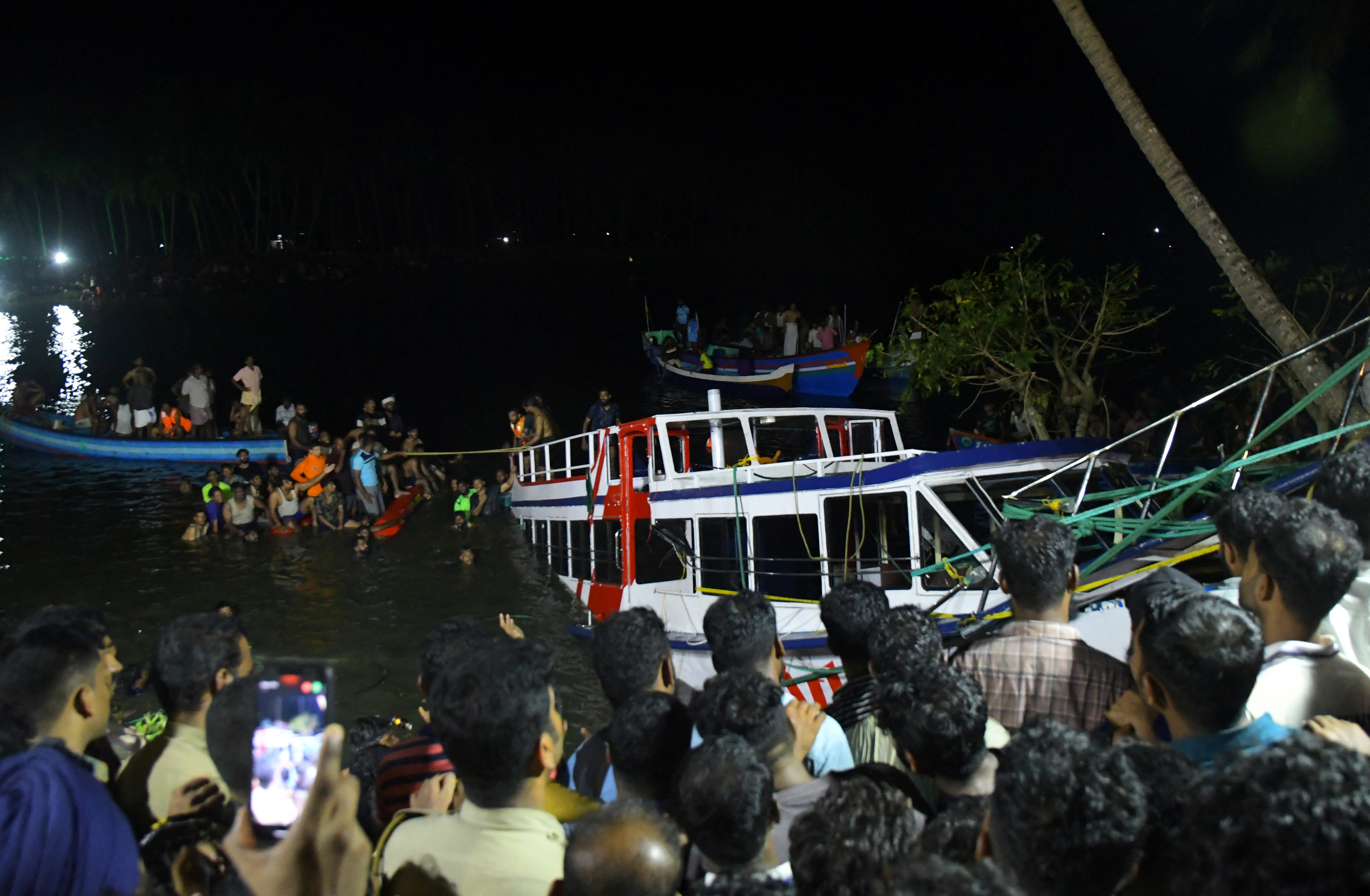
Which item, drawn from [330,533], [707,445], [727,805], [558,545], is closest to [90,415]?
[330,533]

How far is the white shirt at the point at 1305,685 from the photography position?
3148 millimetres

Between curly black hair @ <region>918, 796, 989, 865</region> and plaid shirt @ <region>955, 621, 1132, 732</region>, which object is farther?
plaid shirt @ <region>955, 621, 1132, 732</region>

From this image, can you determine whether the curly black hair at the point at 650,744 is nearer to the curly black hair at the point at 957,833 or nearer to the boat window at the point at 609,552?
the curly black hair at the point at 957,833

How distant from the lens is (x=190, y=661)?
12.8 feet

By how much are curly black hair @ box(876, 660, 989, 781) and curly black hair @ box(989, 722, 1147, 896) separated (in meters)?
0.83

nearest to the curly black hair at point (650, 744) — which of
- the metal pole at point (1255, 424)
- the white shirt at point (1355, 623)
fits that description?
the white shirt at point (1355, 623)

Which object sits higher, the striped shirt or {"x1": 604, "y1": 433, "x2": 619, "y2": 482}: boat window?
{"x1": 604, "y1": 433, "x2": 619, "y2": 482}: boat window

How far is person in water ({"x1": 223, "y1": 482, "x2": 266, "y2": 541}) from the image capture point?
17.0 metres

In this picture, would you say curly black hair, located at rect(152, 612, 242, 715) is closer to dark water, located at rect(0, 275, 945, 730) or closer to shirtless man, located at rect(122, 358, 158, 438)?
dark water, located at rect(0, 275, 945, 730)

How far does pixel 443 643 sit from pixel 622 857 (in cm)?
224

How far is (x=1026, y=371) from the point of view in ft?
42.6

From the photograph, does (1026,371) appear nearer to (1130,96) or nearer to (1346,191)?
(1130,96)

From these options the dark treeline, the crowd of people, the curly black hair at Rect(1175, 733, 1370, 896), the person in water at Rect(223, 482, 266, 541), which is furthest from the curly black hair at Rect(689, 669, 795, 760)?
the dark treeline

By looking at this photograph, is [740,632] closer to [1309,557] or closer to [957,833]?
[957,833]
